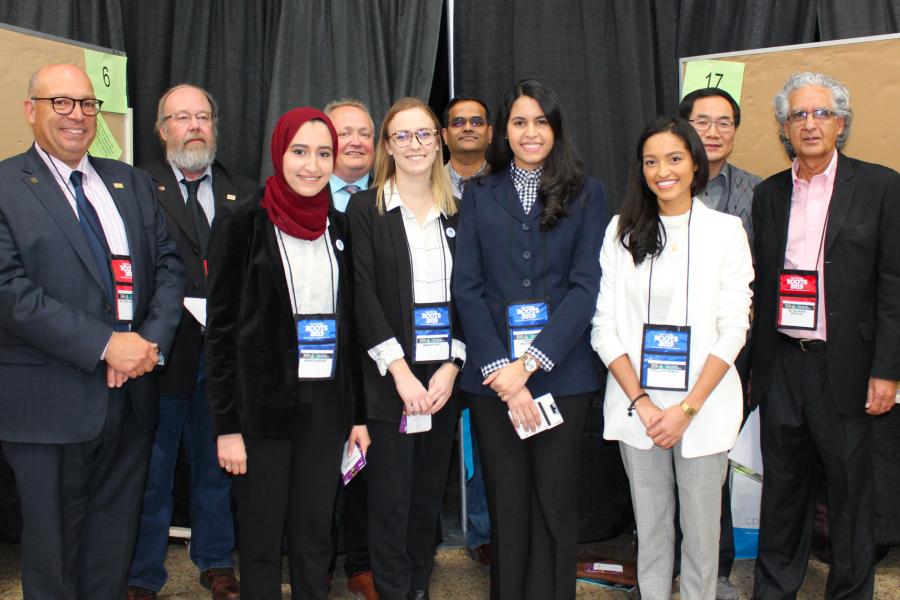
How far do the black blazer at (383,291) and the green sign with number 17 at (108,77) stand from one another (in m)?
1.69

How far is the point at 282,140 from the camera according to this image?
2256 mm

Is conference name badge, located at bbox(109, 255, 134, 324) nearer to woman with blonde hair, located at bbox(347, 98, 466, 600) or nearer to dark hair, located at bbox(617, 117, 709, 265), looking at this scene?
woman with blonde hair, located at bbox(347, 98, 466, 600)

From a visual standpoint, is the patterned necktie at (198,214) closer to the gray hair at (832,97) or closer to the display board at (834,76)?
the gray hair at (832,97)

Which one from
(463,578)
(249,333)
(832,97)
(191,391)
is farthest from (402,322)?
(832,97)

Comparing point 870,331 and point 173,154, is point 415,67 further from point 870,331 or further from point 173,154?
point 870,331

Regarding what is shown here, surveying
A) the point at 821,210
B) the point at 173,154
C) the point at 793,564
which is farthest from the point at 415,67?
the point at 793,564

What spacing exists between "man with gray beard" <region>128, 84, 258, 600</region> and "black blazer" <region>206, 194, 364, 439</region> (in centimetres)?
60

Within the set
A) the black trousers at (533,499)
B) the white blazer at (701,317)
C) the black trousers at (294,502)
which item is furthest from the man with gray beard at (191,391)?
the white blazer at (701,317)

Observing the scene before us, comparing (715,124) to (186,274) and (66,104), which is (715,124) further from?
(66,104)

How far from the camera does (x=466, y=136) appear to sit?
3.19 meters

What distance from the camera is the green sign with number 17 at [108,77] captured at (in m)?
3.41

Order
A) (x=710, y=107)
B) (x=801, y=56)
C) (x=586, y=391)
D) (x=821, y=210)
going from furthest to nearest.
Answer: (x=801, y=56), (x=710, y=107), (x=821, y=210), (x=586, y=391)

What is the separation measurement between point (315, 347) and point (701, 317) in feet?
3.72

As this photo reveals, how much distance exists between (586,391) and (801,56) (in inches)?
83.6
